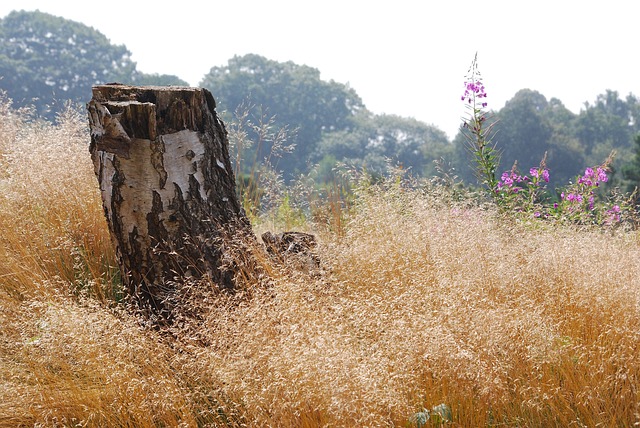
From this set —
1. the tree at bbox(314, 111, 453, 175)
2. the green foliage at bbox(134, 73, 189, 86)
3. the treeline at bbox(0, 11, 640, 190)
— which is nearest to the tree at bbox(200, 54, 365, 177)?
the treeline at bbox(0, 11, 640, 190)

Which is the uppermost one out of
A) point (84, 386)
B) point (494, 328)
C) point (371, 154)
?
point (494, 328)

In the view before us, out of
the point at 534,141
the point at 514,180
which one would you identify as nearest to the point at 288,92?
the point at 534,141

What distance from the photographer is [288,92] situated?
42219 millimetres

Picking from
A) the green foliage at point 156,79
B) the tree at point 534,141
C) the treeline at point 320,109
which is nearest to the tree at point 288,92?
the treeline at point 320,109

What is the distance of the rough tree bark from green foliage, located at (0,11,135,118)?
32.3m

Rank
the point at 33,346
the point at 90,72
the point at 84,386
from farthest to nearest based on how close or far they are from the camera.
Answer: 1. the point at 90,72
2. the point at 33,346
3. the point at 84,386

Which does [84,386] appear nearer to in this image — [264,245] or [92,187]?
[264,245]

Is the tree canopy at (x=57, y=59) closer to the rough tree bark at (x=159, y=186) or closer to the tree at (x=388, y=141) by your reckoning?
the tree at (x=388, y=141)

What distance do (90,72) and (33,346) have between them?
122ft

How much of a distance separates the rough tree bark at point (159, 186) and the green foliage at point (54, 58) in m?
32.3

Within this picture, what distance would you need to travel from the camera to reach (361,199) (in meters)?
5.09

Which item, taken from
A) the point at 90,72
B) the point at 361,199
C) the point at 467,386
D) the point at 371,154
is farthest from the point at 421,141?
the point at 467,386

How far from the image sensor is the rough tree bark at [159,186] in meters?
3.44

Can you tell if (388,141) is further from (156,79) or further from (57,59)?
(57,59)
